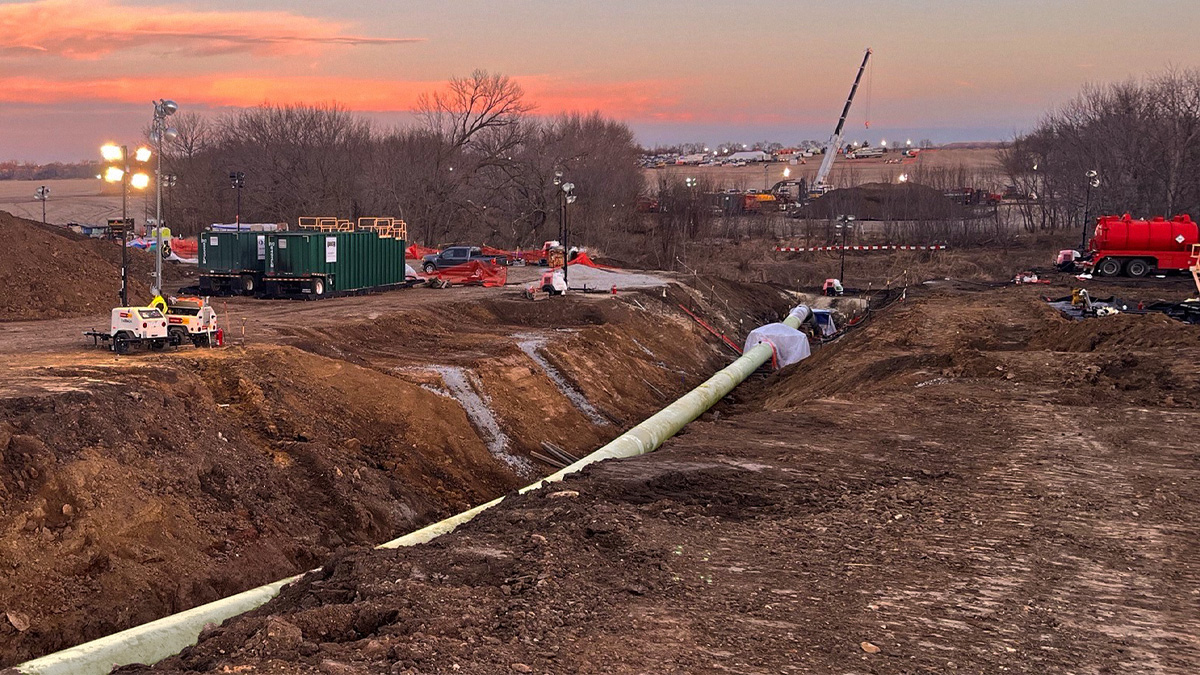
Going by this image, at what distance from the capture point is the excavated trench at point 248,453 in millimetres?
12648

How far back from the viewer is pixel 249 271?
121 ft

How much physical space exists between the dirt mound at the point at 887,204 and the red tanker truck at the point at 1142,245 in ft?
118

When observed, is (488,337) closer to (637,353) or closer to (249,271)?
(637,353)

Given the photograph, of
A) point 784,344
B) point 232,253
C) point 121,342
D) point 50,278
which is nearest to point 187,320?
point 121,342

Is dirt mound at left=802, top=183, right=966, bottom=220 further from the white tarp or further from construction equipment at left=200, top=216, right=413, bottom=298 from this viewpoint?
construction equipment at left=200, top=216, right=413, bottom=298

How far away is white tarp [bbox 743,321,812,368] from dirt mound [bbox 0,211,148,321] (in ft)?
66.4

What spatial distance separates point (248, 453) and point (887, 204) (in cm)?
8546

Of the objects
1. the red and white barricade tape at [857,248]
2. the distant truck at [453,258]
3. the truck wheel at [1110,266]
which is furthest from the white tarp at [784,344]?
the red and white barricade tape at [857,248]

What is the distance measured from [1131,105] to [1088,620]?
302 feet

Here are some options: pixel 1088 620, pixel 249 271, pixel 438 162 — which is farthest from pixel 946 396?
pixel 438 162

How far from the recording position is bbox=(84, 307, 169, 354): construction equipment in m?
20.2

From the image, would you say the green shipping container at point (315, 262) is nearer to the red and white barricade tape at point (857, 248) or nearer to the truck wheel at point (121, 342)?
the truck wheel at point (121, 342)

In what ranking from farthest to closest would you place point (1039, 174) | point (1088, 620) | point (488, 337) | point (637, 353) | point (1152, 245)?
1. point (1039, 174)
2. point (1152, 245)
3. point (637, 353)
4. point (488, 337)
5. point (1088, 620)

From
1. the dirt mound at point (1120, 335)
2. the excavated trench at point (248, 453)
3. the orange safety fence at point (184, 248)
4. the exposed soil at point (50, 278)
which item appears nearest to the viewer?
the excavated trench at point (248, 453)
